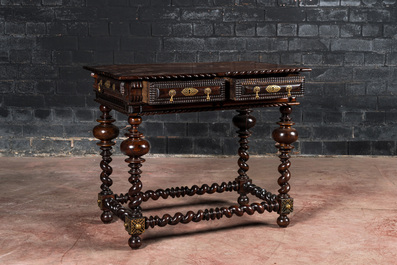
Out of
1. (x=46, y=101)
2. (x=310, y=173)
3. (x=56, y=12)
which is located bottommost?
(x=310, y=173)

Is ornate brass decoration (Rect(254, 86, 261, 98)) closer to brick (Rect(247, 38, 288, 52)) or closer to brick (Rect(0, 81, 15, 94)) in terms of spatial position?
brick (Rect(247, 38, 288, 52))

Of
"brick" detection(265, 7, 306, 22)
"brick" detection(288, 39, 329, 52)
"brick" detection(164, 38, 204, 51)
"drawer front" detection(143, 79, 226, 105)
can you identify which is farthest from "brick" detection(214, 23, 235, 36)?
"drawer front" detection(143, 79, 226, 105)

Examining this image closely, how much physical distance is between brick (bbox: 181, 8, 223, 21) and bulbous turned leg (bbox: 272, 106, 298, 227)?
253 centimetres

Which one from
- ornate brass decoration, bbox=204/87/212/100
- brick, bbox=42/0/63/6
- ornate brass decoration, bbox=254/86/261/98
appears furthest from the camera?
brick, bbox=42/0/63/6

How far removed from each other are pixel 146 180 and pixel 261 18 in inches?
85.9

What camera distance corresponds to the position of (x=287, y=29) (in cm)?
628

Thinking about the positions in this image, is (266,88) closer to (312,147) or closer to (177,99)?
(177,99)

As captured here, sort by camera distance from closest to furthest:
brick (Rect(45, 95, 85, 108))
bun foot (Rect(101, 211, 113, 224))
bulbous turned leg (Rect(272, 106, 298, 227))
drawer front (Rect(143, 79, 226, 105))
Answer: drawer front (Rect(143, 79, 226, 105)), bulbous turned leg (Rect(272, 106, 298, 227)), bun foot (Rect(101, 211, 113, 224)), brick (Rect(45, 95, 85, 108))

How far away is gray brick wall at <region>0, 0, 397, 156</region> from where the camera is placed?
625cm

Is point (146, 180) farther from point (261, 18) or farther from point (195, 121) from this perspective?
point (261, 18)

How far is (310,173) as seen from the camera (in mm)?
5598

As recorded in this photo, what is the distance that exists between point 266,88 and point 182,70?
54 centimetres

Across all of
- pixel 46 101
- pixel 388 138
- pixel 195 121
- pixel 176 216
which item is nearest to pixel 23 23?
pixel 46 101

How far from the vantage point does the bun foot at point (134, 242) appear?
3621 millimetres
